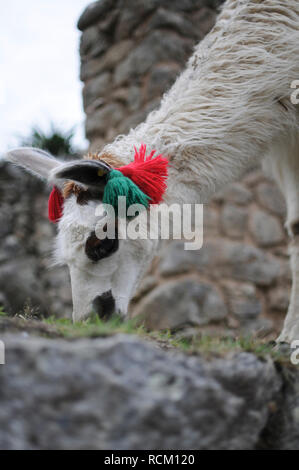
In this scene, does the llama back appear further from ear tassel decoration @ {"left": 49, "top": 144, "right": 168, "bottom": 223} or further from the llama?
ear tassel decoration @ {"left": 49, "top": 144, "right": 168, "bottom": 223}

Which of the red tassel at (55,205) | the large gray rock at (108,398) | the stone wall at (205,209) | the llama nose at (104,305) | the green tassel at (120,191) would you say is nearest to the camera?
the large gray rock at (108,398)

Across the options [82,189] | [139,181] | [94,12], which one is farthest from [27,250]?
[139,181]

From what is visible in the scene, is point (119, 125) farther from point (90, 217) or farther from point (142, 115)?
point (90, 217)

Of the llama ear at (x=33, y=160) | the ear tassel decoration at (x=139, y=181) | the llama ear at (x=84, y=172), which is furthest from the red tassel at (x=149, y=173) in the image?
the llama ear at (x=33, y=160)

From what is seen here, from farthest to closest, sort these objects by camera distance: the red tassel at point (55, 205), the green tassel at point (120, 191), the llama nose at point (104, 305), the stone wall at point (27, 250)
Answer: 1. the stone wall at point (27, 250)
2. the red tassel at point (55, 205)
3. the llama nose at point (104, 305)
4. the green tassel at point (120, 191)

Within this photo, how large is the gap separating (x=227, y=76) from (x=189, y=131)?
32 centimetres

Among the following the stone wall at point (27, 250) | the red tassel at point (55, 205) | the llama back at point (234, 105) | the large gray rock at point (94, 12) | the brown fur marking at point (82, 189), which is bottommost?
the stone wall at point (27, 250)

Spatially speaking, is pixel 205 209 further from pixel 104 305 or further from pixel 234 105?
pixel 104 305

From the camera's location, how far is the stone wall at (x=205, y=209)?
3709 millimetres

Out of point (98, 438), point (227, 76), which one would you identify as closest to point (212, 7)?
point (227, 76)

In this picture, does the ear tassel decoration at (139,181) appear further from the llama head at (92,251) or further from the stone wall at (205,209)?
the stone wall at (205,209)

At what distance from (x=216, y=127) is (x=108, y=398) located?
145 cm

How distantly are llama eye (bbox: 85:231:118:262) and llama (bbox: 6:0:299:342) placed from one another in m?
0.02

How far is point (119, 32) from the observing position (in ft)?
13.4
